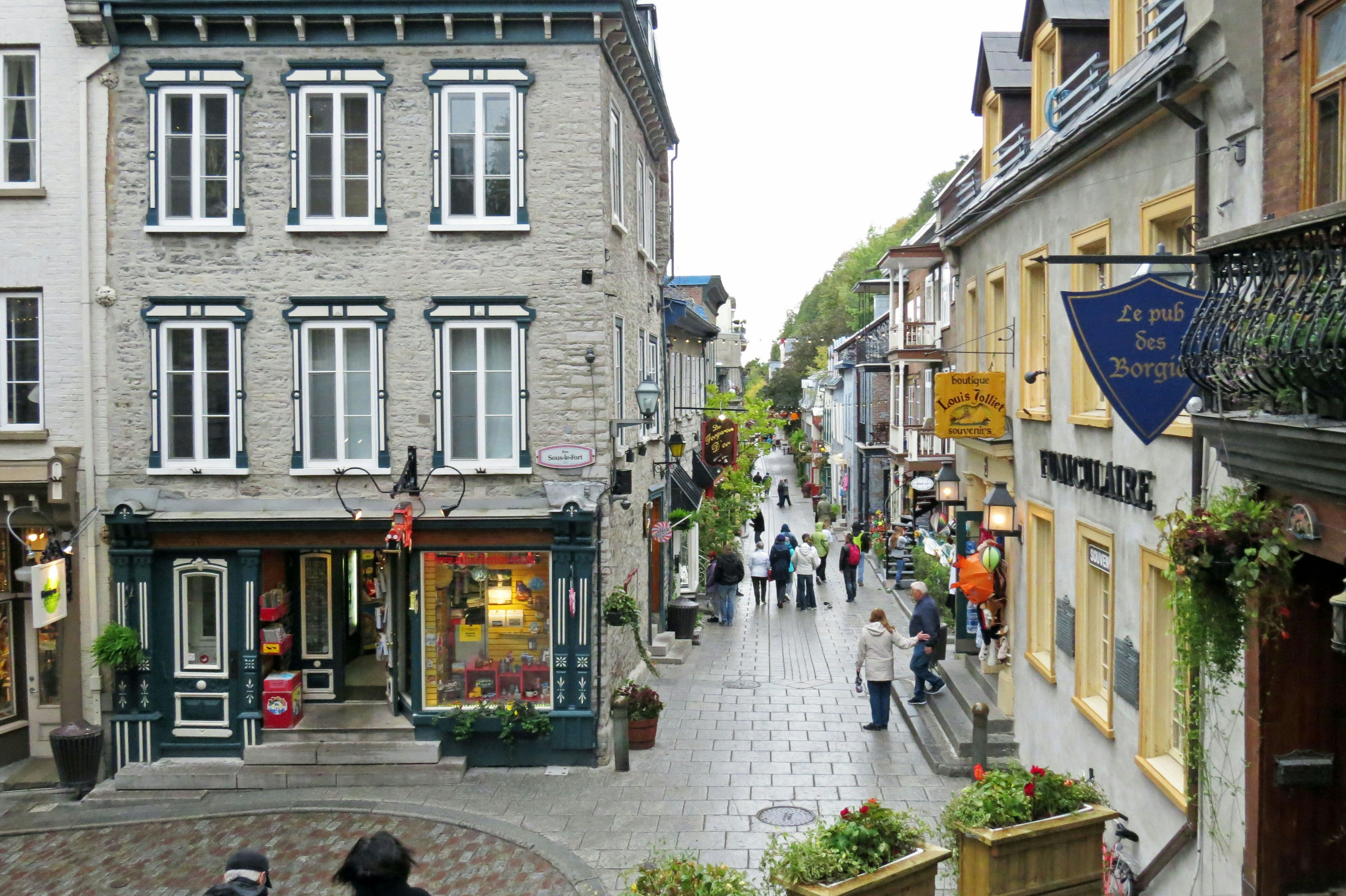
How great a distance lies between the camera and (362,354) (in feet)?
52.2

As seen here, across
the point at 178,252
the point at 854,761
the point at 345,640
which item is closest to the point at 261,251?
the point at 178,252

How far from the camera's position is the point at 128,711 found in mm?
15852

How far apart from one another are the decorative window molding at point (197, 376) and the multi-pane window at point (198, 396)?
0.01 metres

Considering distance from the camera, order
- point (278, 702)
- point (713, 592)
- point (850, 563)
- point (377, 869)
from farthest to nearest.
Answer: point (850, 563) → point (713, 592) → point (278, 702) → point (377, 869)

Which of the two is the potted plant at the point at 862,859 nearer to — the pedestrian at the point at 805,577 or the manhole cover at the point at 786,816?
the manhole cover at the point at 786,816

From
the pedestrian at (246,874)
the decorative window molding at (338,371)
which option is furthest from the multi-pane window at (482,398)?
the pedestrian at (246,874)

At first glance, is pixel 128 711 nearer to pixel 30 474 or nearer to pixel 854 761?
pixel 30 474

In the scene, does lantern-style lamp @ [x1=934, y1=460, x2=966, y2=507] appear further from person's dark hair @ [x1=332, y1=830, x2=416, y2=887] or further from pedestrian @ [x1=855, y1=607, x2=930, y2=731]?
person's dark hair @ [x1=332, y1=830, x2=416, y2=887]

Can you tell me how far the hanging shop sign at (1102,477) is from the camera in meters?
9.70

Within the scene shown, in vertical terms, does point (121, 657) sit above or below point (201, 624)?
below

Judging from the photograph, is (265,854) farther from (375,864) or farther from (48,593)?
(375,864)

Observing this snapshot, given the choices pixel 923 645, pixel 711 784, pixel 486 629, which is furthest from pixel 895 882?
pixel 923 645

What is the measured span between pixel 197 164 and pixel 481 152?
3.95m

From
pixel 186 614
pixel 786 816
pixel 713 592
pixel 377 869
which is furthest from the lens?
pixel 713 592
